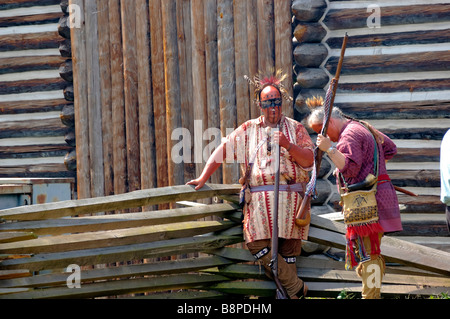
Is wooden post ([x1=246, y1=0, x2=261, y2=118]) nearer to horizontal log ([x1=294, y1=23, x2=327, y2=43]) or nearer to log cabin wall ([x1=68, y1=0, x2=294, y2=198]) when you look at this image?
log cabin wall ([x1=68, y1=0, x2=294, y2=198])

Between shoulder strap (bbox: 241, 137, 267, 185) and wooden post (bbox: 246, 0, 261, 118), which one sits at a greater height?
wooden post (bbox: 246, 0, 261, 118)

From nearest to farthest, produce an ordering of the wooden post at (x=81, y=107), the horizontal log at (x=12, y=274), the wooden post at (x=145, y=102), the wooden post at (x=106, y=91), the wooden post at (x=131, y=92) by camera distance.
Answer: the horizontal log at (x=12, y=274)
the wooden post at (x=145, y=102)
the wooden post at (x=131, y=92)
the wooden post at (x=106, y=91)
the wooden post at (x=81, y=107)

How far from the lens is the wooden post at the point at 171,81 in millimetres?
8461

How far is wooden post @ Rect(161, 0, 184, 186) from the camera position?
8.46 m

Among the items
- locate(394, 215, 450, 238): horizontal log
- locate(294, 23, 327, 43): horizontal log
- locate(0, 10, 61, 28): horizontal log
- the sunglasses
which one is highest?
locate(0, 10, 61, 28): horizontal log

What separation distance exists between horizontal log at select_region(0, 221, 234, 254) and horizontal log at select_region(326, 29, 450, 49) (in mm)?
2600

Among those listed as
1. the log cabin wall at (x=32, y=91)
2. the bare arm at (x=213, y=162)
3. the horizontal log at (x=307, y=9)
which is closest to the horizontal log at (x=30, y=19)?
the log cabin wall at (x=32, y=91)

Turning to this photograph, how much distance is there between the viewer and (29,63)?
10.6 meters

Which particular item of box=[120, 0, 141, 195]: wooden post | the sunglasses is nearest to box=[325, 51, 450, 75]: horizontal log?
the sunglasses

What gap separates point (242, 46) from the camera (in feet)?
26.8

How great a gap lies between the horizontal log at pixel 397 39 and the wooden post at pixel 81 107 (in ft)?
9.78

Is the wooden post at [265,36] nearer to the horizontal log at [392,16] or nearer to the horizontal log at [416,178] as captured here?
the horizontal log at [392,16]

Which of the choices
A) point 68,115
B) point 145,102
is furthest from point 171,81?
point 68,115

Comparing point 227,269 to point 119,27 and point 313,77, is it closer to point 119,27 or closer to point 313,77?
point 313,77
